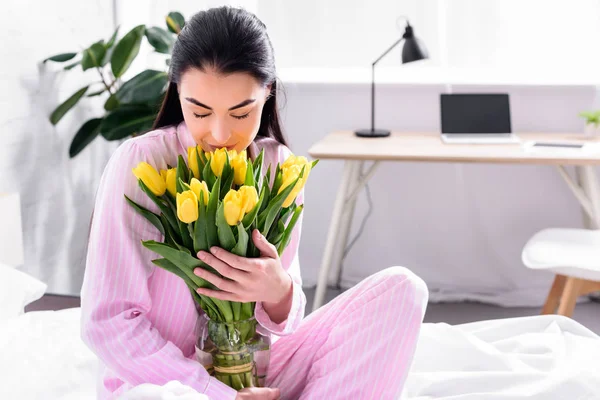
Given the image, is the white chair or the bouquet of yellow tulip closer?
the bouquet of yellow tulip

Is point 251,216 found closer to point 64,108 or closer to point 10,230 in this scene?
point 10,230

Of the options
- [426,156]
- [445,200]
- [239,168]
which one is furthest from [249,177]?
Result: [445,200]

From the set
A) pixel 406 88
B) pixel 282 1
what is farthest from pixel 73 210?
pixel 406 88

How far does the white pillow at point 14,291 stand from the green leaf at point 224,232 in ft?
2.99

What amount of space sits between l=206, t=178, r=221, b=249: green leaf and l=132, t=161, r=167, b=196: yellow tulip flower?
0.08 metres

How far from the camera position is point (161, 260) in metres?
0.98

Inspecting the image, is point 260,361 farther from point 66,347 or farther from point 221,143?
point 66,347

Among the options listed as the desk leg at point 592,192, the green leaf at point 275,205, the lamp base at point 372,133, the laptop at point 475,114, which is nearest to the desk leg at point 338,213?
the lamp base at point 372,133

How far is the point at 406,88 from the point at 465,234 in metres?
0.62

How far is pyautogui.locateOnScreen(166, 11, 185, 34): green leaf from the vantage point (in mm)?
2611

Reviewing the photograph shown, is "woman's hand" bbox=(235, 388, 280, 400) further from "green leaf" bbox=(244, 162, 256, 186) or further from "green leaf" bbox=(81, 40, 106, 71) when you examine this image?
"green leaf" bbox=(81, 40, 106, 71)

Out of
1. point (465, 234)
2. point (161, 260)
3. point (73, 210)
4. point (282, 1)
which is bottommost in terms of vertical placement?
point (465, 234)

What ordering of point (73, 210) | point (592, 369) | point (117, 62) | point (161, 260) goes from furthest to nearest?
point (73, 210)
point (117, 62)
point (592, 369)
point (161, 260)

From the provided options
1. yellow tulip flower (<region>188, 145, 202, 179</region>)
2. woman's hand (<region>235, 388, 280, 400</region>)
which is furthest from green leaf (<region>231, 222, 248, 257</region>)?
woman's hand (<region>235, 388, 280, 400</region>)
